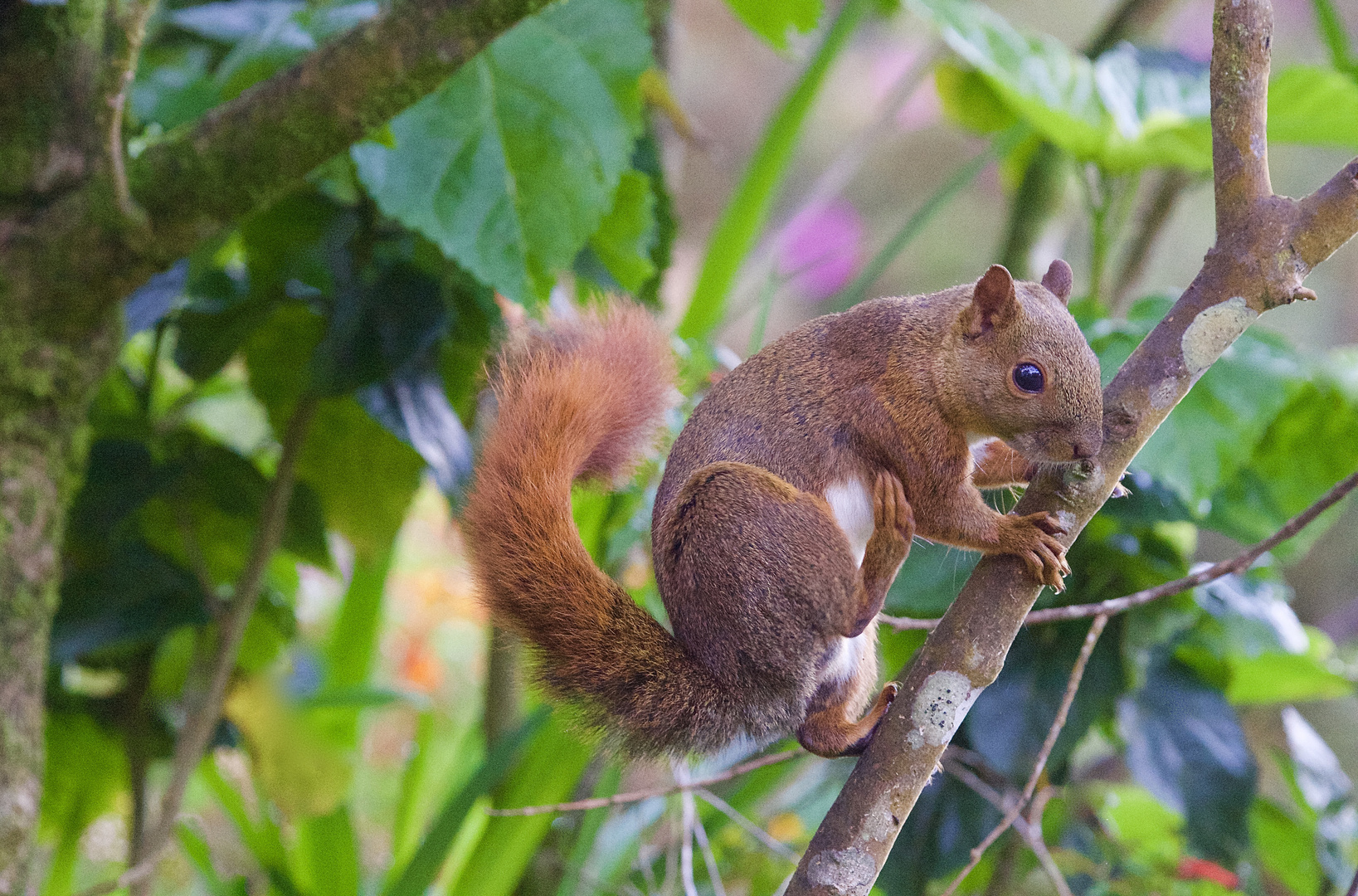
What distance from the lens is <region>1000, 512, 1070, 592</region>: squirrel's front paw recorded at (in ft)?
2.06

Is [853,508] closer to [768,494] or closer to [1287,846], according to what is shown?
[768,494]

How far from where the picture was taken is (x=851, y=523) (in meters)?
0.79

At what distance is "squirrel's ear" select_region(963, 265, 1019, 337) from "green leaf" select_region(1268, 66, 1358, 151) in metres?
0.59

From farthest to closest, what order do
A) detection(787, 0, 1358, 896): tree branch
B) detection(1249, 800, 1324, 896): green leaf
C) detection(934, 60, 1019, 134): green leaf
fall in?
detection(934, 60, 1019, 134): green leaf
detection(1249, 800, 1324, 896): green leaf
detection(787, 0, 1358, 896): tree branch

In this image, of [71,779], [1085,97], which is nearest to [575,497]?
[1085,97]

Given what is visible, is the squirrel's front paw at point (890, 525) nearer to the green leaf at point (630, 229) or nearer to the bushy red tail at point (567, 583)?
the bushy red tail at point (567, 583)

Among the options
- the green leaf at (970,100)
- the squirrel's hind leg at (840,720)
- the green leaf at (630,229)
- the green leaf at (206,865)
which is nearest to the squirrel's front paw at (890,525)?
the squirrel's hind leg at (840,720)

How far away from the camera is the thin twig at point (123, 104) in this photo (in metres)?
0.81

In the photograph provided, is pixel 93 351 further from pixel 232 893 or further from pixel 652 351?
pixel 232 893

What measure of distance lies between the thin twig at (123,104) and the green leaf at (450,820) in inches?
28.4

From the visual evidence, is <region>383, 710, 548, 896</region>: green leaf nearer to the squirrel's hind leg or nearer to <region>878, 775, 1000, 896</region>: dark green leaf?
<region>878, 775, 1000, 896</region>: dark green leaf

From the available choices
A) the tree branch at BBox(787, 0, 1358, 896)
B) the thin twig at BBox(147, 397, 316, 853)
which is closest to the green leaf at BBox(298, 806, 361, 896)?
the thin twig at BBox(147, 397, 316, 853)

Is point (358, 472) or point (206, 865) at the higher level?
point (358, 472)

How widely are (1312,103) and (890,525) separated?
86 cm
